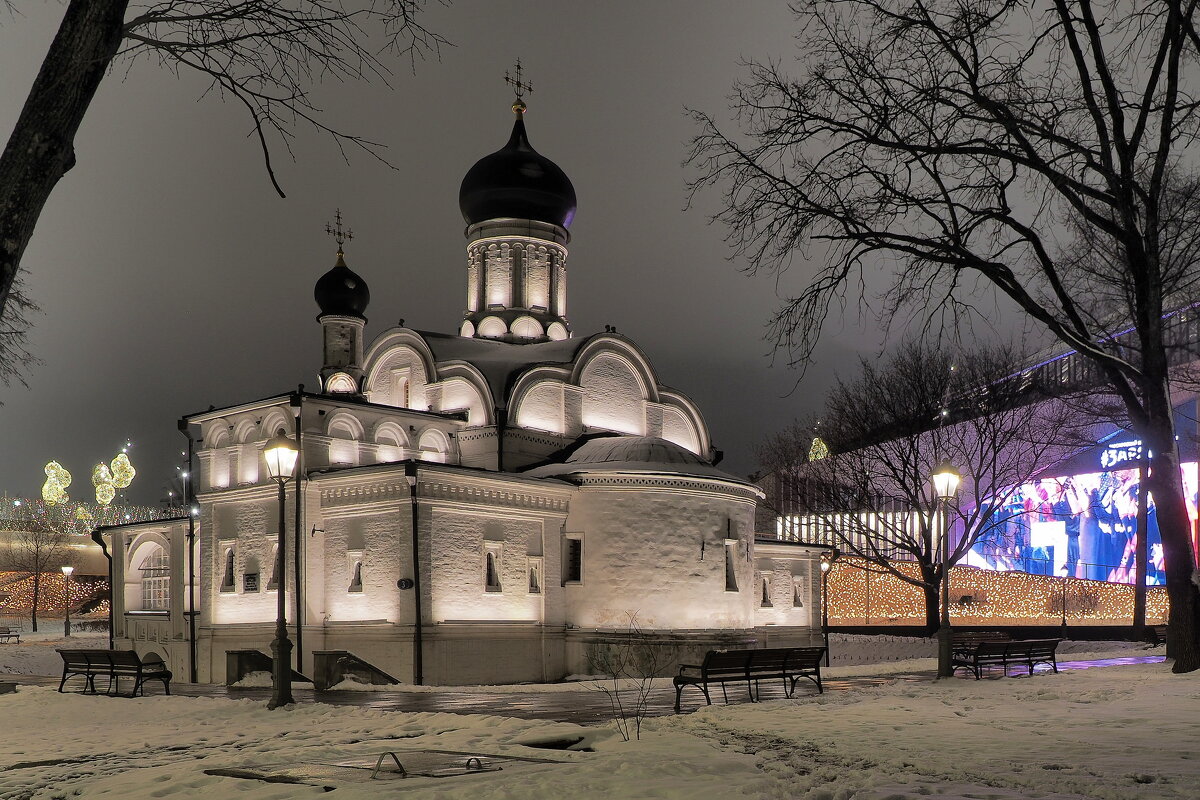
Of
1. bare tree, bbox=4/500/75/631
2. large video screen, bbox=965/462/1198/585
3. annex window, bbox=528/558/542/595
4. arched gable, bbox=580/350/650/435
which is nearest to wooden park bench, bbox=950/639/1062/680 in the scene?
annex window, bbox=528/558/542/595

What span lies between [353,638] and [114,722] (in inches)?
419

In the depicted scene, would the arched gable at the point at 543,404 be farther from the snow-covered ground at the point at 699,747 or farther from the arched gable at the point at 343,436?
the snow-covered ground at the point at 699,747

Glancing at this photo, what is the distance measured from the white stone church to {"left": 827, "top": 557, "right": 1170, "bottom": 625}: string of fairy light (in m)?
11.9

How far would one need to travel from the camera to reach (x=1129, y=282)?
824 inches

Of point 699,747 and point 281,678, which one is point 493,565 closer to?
point 281,678

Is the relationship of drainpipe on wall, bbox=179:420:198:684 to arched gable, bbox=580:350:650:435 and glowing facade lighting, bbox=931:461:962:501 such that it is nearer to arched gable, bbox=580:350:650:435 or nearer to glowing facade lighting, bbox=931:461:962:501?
arched gable, bbox=580:350:650:435

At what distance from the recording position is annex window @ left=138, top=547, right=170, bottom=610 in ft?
105

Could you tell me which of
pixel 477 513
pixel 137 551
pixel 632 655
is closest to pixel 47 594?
pixel 137 551

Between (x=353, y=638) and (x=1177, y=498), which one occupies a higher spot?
(x=1177, y=498)

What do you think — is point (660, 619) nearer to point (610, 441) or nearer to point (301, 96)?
point (610, 441)

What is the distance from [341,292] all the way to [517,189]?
20.2ft

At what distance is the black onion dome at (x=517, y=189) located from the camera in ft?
111

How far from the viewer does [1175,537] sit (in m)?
16.2

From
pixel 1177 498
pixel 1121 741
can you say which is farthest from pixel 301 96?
pixel 1177 498
